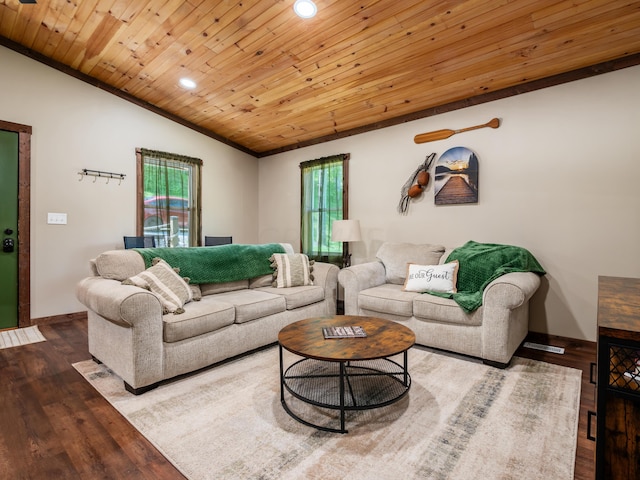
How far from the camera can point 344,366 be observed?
2061 mm

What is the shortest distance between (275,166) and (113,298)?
158 inches

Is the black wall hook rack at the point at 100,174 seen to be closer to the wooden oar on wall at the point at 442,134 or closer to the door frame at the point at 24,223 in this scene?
the door frame at the point at 24,223

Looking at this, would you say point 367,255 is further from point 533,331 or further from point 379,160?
point 533,331

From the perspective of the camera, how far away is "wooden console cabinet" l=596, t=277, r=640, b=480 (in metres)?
0.95

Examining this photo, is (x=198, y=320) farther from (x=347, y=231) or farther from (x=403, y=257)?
(x=403, y=257)

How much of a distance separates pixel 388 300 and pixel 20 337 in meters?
3.67

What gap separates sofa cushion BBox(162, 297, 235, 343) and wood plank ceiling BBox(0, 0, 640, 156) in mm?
2368

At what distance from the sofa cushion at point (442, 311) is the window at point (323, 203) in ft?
6.42

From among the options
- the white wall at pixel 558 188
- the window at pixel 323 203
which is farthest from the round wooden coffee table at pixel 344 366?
the window at pixel 323 203

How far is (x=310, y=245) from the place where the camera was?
5121 millimetres

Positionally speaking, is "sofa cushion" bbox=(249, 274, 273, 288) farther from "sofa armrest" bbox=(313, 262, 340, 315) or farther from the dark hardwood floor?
the dark hardwood floor

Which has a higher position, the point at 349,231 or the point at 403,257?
the point at 349,231

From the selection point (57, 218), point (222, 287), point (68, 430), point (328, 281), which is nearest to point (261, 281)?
point (222, 287)

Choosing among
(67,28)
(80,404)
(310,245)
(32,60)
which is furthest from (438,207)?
(32,60)
